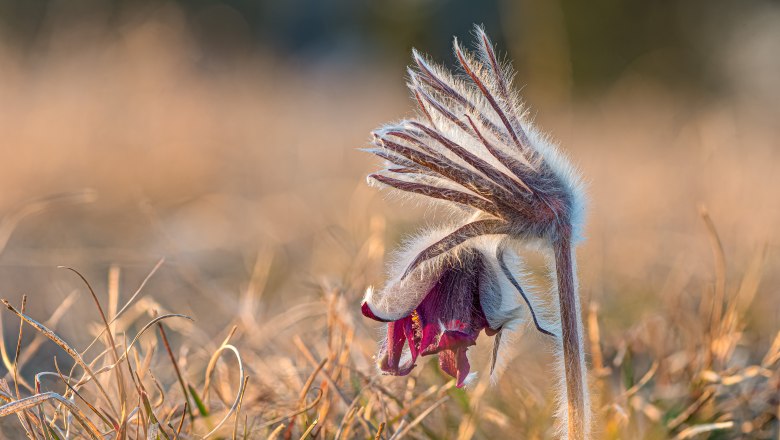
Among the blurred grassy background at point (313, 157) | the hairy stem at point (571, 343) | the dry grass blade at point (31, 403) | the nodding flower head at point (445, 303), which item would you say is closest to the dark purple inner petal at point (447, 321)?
the nodding flower head at point (445, 303)

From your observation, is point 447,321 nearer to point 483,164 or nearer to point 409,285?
point 409,285

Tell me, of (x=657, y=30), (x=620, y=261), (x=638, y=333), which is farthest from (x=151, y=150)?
(x=657, y=30)

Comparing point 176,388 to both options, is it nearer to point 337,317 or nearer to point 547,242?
point 337,317

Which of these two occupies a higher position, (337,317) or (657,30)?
(657,30)

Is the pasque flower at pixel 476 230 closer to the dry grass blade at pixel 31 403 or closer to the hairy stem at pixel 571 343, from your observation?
the hairy stem at pixel 571 343

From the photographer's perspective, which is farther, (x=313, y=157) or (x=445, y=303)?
(x=313, y=157)

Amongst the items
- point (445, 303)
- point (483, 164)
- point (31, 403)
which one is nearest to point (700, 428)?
point (445, 303)

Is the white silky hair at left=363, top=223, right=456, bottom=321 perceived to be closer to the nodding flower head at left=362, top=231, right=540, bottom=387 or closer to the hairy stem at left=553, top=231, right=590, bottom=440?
the nodding flower head at left=362, top=231, right=540, bottom=387
